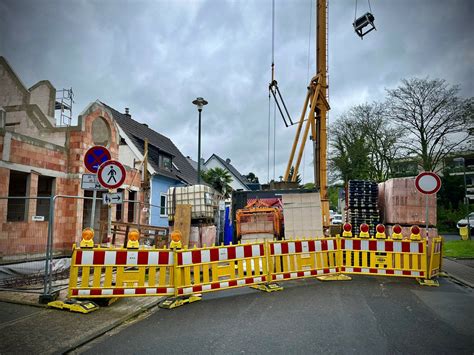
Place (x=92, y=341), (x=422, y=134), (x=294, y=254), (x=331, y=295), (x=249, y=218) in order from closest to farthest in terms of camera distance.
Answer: (x=92, y=341)
(x=331, y=295)
(x=294, y=254)
(x=249, y=218)
(x=422, y=134)

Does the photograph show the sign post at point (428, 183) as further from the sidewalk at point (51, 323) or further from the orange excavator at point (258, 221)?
the sidewalk at point (51, 323)

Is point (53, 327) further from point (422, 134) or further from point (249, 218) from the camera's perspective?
point (422, 134)

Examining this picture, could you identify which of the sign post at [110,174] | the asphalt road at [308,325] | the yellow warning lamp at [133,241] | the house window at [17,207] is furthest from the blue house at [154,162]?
the asphalt road at [308,325]

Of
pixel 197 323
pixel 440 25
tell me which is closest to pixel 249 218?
pixel 197 323

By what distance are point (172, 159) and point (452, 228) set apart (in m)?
27.1

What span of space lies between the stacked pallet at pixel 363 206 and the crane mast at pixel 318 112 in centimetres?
216

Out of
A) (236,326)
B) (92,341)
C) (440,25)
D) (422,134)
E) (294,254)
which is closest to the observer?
(92,341)

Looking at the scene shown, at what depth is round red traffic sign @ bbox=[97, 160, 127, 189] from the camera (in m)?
7.35

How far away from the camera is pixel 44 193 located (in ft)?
54.6

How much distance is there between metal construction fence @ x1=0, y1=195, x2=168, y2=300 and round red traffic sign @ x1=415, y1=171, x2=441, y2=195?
7749 mm

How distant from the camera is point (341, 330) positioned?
5012mm

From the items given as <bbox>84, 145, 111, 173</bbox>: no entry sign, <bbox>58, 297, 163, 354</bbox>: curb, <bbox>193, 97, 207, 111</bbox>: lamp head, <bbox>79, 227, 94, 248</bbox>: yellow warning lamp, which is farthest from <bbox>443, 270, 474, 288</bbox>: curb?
<bbox>193, 97, 207, 111</bbox>: lamp head

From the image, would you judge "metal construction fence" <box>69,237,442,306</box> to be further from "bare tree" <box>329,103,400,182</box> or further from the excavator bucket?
"bare tree" <box>329,103,400,182</box>

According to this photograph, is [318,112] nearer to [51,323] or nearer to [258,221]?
[258,221]
